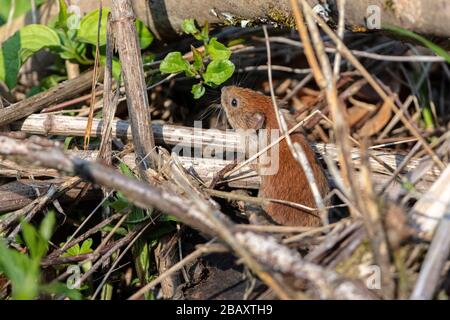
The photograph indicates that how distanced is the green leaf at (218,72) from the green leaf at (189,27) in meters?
0.20

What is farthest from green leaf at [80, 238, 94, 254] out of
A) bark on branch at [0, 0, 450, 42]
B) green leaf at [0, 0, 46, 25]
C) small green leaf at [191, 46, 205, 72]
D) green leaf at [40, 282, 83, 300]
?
green leaf at [0, 0, 46, 25]

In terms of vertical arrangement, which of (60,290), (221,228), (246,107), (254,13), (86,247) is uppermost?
(254,13)

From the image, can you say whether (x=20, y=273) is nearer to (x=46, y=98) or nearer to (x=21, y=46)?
(x=46, y=98)

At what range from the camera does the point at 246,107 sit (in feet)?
13.3

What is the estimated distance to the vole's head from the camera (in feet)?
13.1

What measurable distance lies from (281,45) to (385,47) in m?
0.69

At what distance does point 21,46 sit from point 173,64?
0.96m

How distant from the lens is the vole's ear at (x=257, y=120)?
3.96 metres

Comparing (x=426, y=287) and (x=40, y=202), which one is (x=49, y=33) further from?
(x=426, y=287)

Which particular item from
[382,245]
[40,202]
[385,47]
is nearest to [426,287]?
[382,245]

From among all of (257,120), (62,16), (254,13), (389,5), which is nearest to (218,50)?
(254,13)

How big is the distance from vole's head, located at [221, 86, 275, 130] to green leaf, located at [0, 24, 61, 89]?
1.09 meters

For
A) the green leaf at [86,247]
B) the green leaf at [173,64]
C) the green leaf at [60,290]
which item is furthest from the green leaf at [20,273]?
the green leaf at [173,64]

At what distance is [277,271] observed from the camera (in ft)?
6.96
